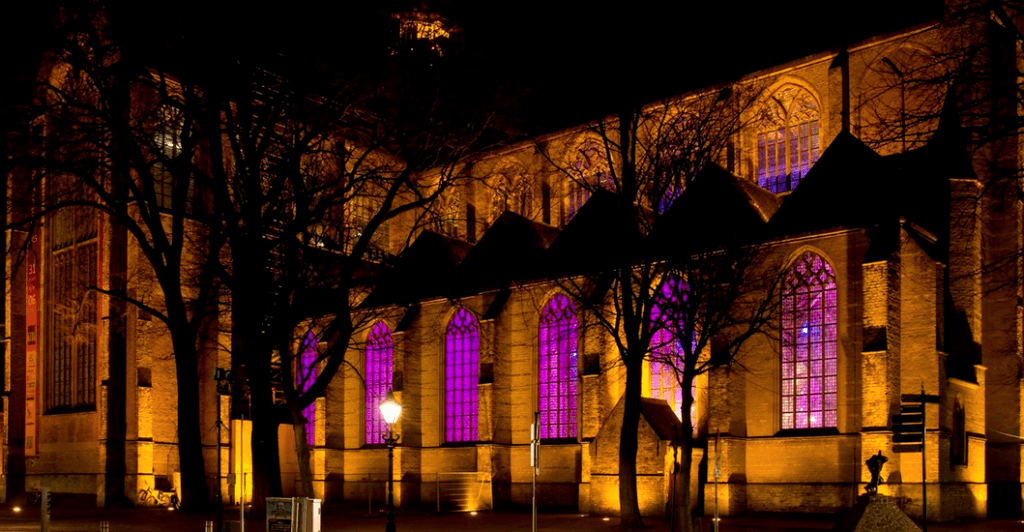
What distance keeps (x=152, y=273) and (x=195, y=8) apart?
20095mm

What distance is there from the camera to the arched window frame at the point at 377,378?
41.5 metres

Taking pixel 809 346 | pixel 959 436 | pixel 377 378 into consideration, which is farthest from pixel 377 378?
pixel 959 436

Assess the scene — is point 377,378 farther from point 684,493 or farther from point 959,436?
point 959,436

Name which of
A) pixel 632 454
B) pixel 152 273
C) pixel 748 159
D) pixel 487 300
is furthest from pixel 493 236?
pixel 632 454

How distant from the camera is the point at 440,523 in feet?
94.5

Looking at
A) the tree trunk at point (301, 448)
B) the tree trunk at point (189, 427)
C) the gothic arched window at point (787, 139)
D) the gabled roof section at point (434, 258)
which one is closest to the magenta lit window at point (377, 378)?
the gabled roof section at point (434, 258)

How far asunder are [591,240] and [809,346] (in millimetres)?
8551

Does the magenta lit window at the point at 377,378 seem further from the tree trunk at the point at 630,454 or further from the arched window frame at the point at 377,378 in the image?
the tree trunk at the point at 630,454

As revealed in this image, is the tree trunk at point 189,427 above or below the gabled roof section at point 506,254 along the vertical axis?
below

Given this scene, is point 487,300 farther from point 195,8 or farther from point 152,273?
point 195,8

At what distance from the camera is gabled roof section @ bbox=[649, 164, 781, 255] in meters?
26.7

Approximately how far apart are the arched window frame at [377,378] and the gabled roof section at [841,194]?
55.7 ft

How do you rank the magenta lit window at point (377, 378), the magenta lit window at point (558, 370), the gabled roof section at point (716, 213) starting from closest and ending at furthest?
the gabled roof section at point (716, 213) → the magenta lit window at point (558, 370) → the magenta lit window at point (377, 378)

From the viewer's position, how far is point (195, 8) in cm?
2016
